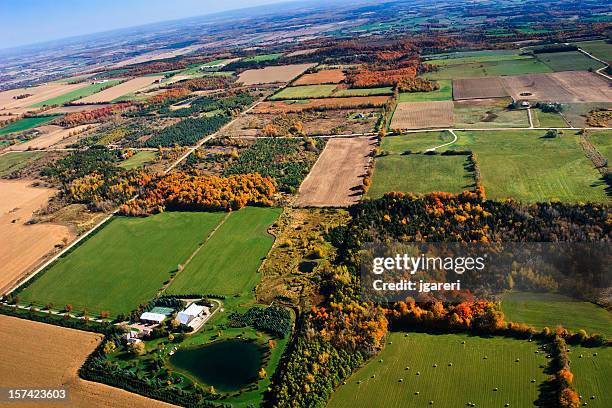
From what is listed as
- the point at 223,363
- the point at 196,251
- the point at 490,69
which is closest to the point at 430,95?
the point at 490,69

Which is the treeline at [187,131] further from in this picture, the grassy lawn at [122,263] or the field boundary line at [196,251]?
the field boundary line at [196,251]

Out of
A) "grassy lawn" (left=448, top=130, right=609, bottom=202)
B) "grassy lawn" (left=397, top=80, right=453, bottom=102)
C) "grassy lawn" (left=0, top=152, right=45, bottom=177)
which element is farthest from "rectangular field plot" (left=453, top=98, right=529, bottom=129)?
"grassy lawn" (left=0, top=152, right=45, bottom=177)

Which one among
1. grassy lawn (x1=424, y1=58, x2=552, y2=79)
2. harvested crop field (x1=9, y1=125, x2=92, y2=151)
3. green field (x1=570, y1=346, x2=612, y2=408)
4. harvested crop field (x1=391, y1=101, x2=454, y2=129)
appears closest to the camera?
green field (x1=570, y1=346, x2=612, y2=408)

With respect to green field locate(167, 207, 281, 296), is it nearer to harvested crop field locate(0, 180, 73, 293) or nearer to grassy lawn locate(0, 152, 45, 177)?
harvested crop field locate(0, 180, 73, 293)

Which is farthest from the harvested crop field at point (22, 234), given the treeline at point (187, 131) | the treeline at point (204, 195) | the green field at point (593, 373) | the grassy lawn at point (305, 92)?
the grassy lawn at point (305, 92)

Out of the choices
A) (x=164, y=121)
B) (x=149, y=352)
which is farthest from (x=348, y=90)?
(x=149, y=352)
